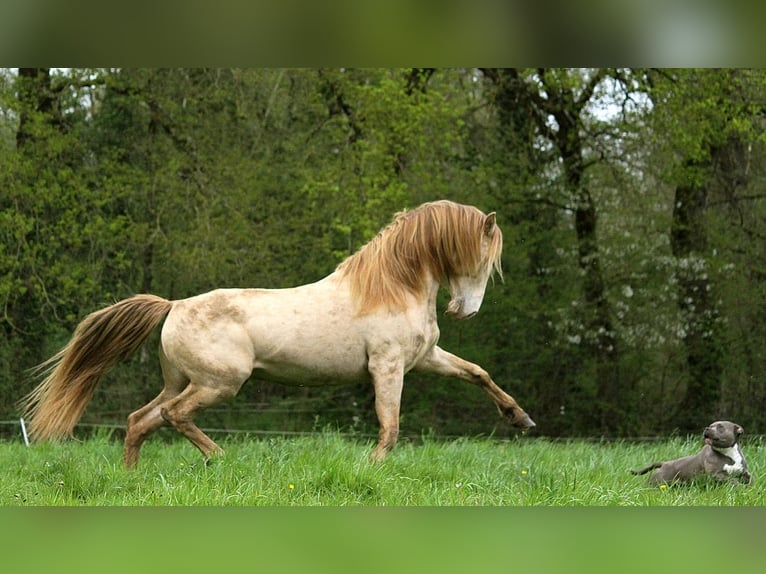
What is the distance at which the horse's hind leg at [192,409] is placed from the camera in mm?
5328

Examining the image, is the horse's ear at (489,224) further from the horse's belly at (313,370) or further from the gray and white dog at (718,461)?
the gray and white dog at (718,461)

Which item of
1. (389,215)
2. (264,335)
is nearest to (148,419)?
(264,335)

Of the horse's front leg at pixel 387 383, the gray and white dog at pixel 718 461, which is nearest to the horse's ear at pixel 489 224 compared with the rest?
the horse's front leg at pixel 387 383

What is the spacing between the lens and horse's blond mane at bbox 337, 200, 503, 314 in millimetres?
5457

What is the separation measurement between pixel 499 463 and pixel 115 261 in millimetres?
8103

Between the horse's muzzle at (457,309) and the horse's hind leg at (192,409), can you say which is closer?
the horse's hind leg at (192,409)

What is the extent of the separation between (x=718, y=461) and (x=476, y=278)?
180 cm

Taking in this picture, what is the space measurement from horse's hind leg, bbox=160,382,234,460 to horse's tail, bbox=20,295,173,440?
534 millimetres

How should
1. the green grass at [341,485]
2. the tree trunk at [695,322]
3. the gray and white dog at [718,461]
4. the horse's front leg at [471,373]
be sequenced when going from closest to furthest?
the green grass at [341,485] → the gray and white dog at [718,461] → the horse's front leg at [471,373] → the tree trunk at [695,322]

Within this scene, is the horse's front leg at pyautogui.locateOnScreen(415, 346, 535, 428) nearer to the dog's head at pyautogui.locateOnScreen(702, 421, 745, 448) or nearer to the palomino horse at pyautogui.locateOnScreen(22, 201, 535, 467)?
the palomino horse at pyautogui.locateOnScreen(22, 201, 535, 467)

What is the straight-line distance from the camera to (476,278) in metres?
5.56

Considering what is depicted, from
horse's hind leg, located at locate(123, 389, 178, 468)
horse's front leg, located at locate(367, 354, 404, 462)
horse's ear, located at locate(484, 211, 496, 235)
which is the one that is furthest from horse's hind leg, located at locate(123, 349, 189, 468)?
horse's ear, located at locate(484, 211, 496, 235)

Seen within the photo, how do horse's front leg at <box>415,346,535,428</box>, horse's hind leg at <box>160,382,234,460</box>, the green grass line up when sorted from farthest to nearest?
1. horse's front leg at <box>415,346,535,428</box>
2. horse's hind leg at <box>160,382,234,460</box>
3. the green grass
